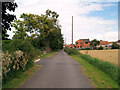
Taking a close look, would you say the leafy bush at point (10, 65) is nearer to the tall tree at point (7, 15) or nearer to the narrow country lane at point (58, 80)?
the narrow country lane at point (58, 80)

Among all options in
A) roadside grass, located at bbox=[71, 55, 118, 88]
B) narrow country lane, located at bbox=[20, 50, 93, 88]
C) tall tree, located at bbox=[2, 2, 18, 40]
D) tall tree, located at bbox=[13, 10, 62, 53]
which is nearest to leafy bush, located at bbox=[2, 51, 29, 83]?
narrow country lane, located at bbox=[20, 50, 93, 88]

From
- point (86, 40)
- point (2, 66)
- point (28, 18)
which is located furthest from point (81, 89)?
point (86, 40)

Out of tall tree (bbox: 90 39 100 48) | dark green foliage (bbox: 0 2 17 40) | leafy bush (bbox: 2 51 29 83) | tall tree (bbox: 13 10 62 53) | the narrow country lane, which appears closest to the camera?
leafy bush (bbox: 2 51 29 83)

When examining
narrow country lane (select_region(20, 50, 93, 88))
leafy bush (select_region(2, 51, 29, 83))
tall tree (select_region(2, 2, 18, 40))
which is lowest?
narrow country lane (select_region(20, 50, 93, 88))

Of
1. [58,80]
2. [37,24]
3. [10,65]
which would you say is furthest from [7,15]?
[37,24]

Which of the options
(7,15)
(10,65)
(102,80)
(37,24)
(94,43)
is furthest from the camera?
(94,43)

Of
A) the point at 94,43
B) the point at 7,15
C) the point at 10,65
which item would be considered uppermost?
the point at 7,15

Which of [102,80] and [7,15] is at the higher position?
[7,15]

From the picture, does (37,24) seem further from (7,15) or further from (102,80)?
(102,80)

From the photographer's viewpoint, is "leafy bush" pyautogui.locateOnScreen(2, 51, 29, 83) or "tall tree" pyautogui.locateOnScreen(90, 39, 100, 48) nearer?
"leafy bush" pyautogui.locateOnScreen(2, 51, 29, 83)

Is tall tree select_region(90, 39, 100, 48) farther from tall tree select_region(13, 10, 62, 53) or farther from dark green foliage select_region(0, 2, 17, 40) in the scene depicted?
dark green foliage select_region(0, 2, 17, 40)

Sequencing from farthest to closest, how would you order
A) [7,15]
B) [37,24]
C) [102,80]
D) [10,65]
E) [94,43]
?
[94,43] < [37,24] < [7,15] < [102,80] < [10,65]

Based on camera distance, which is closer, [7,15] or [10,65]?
[10,65]

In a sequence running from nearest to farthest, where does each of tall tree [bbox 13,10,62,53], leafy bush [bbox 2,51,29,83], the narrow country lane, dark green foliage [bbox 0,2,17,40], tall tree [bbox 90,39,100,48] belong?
leafy bush [bbox 2,51,29,83] → the narrow country lane → dark green foliage [bbox 0,2,17,40] → tall tree [bbox 13,10,62,53] → tall tree [bbox 90,39,100,48]
